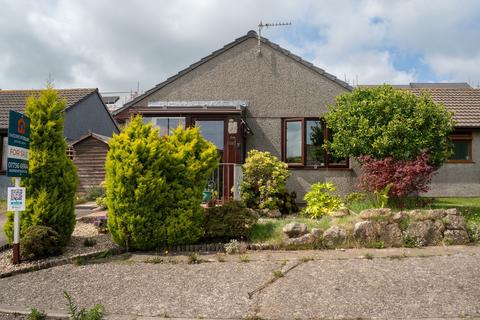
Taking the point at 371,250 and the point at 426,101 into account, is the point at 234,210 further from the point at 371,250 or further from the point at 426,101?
the point at 426,101

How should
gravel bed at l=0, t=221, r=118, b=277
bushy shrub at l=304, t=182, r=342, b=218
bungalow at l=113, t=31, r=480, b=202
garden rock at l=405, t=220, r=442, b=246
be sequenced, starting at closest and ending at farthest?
gravel bed at l=0, t=221, r=118, b=277
garden rock at l=405, t=220, r=442, b=246
bushy shrub at l=304, t=182, r=342, b=218
bungalow at l=113, t=31, r=480, b=202

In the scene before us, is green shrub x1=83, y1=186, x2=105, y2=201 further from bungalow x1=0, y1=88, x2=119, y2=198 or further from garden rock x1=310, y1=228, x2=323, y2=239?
garden rock x1=310, y1=228, x2=323, y2=239

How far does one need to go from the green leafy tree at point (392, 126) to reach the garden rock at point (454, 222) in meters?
2.68

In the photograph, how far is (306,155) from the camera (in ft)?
42.0

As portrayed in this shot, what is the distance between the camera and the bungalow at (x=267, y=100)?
41.6ft

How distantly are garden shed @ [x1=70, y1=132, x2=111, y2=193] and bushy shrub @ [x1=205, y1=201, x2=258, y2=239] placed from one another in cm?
1062

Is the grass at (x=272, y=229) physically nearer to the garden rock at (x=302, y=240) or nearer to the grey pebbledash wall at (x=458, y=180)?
the garden rock at (x=302, y=240)

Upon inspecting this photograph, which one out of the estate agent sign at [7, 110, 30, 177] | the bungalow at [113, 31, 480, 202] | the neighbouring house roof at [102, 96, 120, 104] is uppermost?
the neighbouring house roof at [102, 96, 120, 104]

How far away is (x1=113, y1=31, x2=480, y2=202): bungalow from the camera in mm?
12688

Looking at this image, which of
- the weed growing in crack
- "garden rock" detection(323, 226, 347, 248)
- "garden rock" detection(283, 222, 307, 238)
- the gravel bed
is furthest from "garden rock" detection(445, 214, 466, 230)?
the gravel bed

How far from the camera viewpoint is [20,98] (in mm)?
20672

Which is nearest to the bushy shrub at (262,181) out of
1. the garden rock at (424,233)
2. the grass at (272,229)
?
the grass at (272,229)

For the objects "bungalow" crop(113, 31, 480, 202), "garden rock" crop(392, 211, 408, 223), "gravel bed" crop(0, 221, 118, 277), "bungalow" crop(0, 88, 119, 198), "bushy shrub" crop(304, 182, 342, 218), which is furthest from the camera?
"bungalow" crop(0, 88, 119, 198)

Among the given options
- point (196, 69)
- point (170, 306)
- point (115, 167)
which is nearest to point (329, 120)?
point (196, 69)
